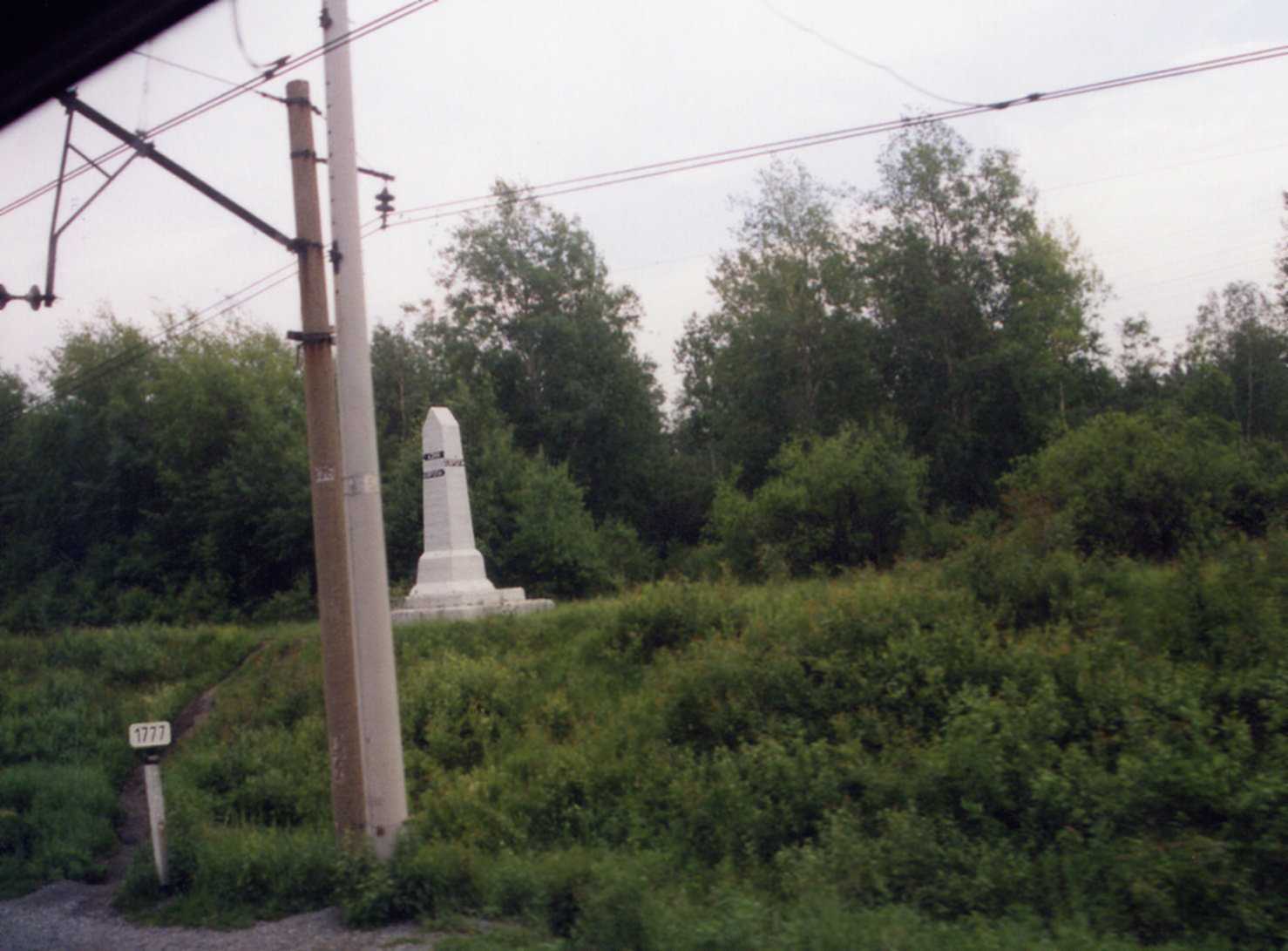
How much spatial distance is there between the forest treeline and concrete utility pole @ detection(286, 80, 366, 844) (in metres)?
16.7

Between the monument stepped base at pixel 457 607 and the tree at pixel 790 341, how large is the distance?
64.6ft

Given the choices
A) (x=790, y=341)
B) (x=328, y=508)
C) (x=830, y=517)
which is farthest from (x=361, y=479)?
(x=790, y=341)

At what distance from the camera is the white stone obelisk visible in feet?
67.4

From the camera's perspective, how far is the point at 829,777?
1123cm

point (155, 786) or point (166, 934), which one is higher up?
point (155, 786)

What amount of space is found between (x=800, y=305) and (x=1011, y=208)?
305 inches

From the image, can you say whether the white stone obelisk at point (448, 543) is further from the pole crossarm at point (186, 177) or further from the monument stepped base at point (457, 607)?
the pole crossarm at point (186, 177)

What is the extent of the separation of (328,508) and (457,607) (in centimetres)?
987

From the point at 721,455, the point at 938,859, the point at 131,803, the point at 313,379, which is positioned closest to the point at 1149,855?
the point at 938,859

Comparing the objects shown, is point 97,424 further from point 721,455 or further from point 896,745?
point 896,745

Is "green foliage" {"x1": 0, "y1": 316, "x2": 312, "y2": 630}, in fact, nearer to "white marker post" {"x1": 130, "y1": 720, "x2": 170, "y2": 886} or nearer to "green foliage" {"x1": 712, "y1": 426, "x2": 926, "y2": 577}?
"green foliage" {"x1": 712, "y1": 426, "x2": 926, "y2": 577}

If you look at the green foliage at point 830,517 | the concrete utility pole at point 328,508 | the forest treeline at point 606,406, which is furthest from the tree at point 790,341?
the concrete utility pole at point 328,508

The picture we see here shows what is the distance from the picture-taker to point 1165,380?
39531mm

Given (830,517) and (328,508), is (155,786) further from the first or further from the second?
(830,517)
